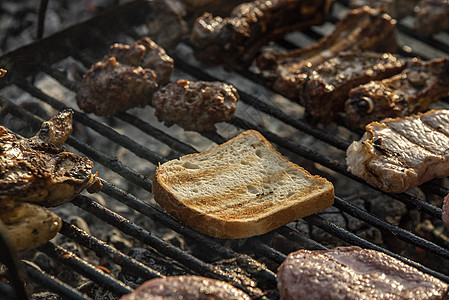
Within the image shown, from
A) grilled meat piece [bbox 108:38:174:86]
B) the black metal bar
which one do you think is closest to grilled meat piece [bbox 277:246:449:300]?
the black metal bar

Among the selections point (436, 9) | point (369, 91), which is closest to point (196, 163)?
point (369, 91)

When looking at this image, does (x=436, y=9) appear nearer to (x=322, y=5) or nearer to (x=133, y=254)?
(x=322, y=5)

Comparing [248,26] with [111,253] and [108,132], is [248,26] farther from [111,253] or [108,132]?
[111,253]

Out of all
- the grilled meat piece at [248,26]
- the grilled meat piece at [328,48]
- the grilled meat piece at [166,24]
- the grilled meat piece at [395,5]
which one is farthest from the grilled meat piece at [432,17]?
the grilled meat piece at [166,24]

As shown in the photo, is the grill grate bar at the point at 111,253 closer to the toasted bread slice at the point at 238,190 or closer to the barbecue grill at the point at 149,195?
the barbecue grill at the point at 149,195

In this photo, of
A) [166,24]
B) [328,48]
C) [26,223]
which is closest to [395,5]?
[328,48]

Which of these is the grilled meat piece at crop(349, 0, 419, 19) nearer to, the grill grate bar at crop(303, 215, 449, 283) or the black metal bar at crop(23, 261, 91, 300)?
the grill grate bar at crop(303, 215, 449, 283)
